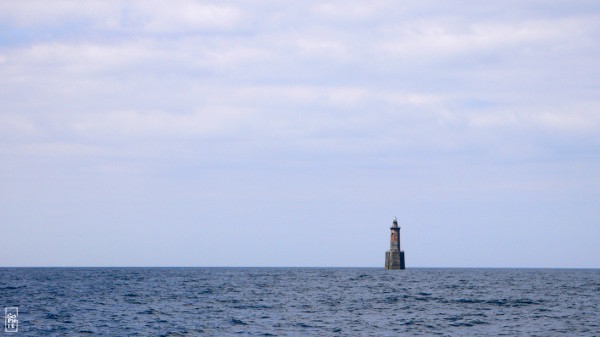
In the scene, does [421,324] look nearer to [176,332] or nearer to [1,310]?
[176,332]

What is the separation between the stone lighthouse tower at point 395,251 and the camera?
116 m

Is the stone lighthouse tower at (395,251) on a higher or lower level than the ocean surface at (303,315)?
higher

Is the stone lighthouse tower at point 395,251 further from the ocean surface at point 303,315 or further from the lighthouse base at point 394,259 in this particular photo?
the ocean surface at point 303,315

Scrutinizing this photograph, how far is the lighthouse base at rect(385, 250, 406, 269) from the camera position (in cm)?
11641

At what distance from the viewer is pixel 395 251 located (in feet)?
381

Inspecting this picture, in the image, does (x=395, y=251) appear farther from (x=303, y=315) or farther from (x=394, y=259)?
(x=303, y=315)

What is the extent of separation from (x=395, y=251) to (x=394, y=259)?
1.52m

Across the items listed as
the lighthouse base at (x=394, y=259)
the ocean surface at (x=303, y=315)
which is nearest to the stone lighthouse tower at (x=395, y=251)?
the lighthouse base at (x=394, y=259)

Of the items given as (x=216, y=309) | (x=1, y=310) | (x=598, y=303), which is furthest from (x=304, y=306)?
(x=598, y=303)

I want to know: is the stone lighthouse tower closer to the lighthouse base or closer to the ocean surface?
the lighthouse base

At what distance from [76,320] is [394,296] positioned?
31.8m

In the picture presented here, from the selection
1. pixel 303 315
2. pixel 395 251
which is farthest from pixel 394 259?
pixel 303 315

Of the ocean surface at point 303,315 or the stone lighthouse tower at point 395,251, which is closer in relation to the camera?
the ocean surface at point 303,315

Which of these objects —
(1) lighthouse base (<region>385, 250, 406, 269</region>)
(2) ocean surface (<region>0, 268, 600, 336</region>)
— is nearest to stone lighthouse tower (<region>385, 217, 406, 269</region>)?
(1) lighthouse base (<region>385, 250, 406, 269</region>)
